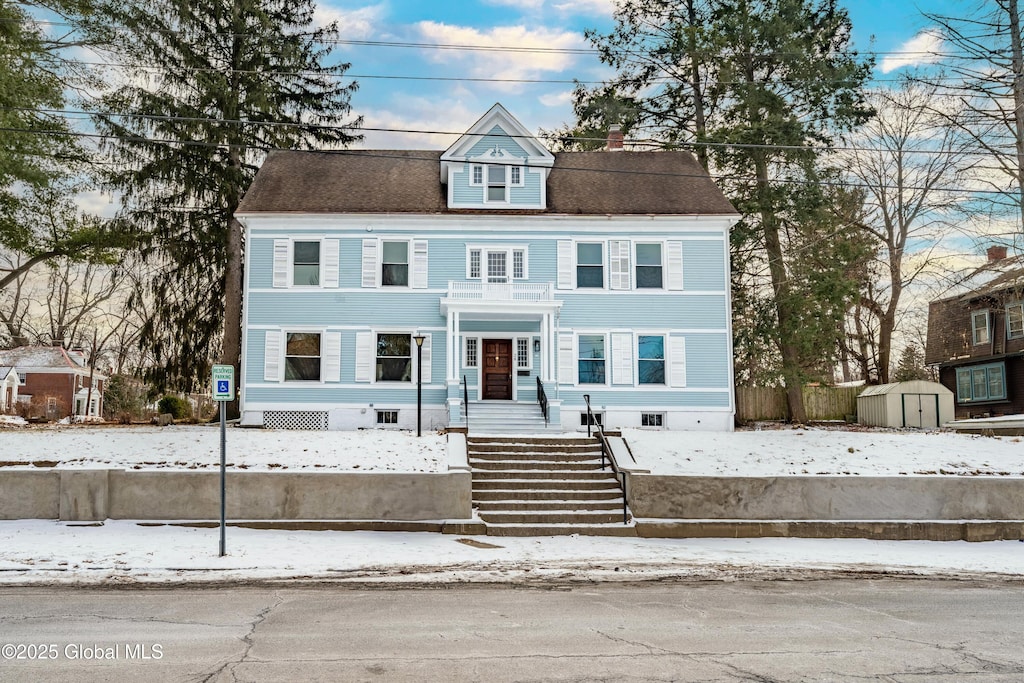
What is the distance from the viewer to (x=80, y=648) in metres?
7.20

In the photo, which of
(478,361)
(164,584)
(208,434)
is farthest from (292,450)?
(478,361)

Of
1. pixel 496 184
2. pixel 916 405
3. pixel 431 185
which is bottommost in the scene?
pixel 916 405

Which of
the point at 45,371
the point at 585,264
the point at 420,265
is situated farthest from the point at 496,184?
the point at 45,371

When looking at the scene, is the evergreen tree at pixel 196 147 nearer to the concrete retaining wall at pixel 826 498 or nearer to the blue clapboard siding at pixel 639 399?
the blue clapboard siding at pixel 639 399

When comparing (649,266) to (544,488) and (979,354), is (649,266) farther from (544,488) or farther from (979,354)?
(979,354)

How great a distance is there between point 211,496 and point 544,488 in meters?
6.02

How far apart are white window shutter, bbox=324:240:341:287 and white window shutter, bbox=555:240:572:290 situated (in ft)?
20.9

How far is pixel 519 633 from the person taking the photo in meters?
8.05

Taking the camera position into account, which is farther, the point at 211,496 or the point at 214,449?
the point at 214,449

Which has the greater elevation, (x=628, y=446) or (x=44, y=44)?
(x=44, y=44)

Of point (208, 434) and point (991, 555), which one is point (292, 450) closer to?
point (208, 434)

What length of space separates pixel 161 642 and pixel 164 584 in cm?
331

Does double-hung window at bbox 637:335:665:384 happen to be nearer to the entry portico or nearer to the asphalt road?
the entry portico

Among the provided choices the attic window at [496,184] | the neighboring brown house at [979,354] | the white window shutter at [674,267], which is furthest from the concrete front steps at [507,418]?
the neighboring brown house at [979,354]
